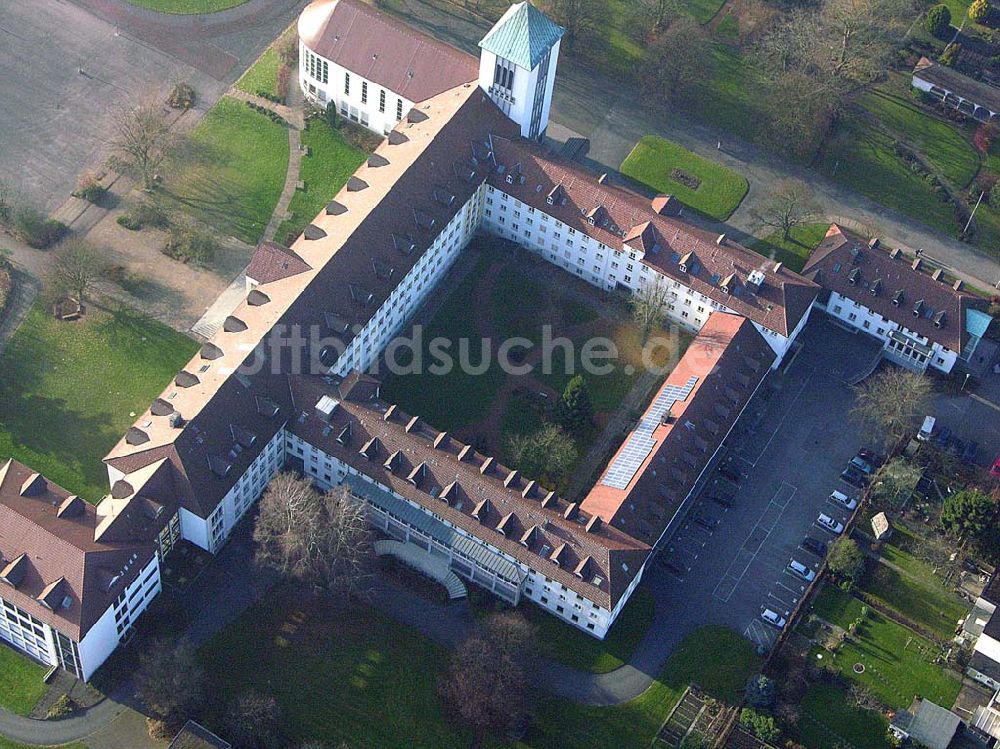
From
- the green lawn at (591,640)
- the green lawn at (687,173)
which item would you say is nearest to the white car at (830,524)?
the green lawn at (591,640)

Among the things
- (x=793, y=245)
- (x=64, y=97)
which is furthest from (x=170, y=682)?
(x=793, y=245)

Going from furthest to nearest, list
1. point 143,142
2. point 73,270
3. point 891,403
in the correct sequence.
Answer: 1. point 143,142
2. point 73,270
3. point 891,403

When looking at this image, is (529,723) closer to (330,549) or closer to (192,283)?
(330,549)

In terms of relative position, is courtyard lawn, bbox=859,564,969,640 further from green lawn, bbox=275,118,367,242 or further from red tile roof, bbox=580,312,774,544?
green lawn, bbox=275,118,367,242

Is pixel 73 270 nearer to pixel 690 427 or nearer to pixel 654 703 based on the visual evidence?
pixel 690 427

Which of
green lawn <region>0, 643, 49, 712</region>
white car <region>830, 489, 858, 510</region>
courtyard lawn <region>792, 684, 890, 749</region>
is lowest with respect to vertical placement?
green lawn <region>0, 643, 49, 712</region>

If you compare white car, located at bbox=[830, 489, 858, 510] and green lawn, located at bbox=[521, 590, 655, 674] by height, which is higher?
white car, located at bbox=[830, 489, 858, 510]

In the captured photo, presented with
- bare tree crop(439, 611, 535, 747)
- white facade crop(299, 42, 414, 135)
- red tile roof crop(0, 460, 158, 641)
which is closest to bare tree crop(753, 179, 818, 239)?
white facade crop(299, 42, 414, 135)
